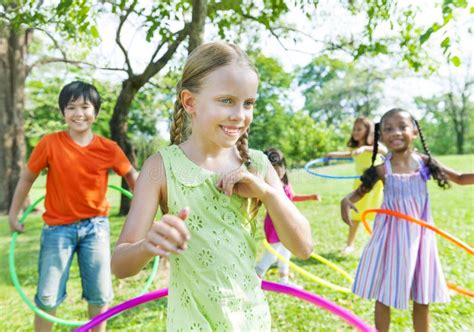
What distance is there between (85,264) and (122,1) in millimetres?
2873

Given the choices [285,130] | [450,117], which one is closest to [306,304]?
[285,130]

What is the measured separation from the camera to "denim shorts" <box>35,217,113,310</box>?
327 centimetres

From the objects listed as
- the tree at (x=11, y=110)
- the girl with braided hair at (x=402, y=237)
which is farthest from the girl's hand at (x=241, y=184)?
the tree at (x=11, y=110)

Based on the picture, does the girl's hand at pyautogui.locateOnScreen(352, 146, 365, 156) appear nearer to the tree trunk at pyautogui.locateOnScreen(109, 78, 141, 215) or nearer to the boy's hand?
the tree trunk at pyautogui.locateOnScreen(109, 78, 141, 215)

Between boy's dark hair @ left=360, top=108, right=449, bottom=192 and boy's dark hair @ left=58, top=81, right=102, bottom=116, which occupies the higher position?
boy's dark hair @ left=58, top=81, right=102, bottom=116

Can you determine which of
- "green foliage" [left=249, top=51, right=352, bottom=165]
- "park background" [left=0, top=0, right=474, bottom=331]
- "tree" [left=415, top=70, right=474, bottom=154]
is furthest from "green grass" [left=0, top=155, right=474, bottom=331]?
"tree" [left=415, top=70, right=474, bottom=154]

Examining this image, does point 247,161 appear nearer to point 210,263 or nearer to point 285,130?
point 210,263

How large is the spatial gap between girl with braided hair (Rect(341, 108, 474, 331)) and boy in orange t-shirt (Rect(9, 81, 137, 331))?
1746 millimetres

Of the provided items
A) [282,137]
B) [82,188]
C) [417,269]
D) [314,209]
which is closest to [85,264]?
[82,188]

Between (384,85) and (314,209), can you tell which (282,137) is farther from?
(314,209)

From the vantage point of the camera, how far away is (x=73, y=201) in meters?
3.32

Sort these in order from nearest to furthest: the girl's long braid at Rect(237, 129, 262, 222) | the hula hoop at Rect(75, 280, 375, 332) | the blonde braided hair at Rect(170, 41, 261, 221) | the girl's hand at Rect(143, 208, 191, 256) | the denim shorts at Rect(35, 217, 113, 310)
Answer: the girl's hand at Rect(143, 208, 191, 256)
the blonde braided hair at Rect(170, 41, 261, 221)
the girl's long braid at Rect(237, 129, 262, 222)
the hula hoop at Rect(75, 280, 375, 332)
the denim shorts at Rect(35, 217, 113, 310)

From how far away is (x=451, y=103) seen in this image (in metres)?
40.2

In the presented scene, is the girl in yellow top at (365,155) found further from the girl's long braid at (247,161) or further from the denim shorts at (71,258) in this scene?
the girl's long braid at (247,161)
